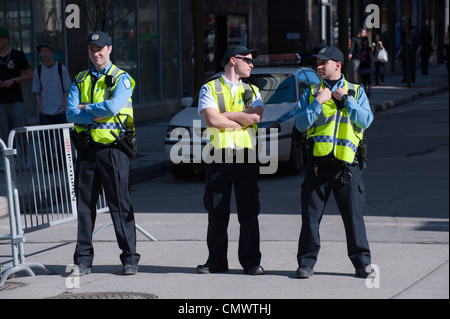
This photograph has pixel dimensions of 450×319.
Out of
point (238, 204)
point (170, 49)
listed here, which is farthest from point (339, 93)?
point (170, 49)

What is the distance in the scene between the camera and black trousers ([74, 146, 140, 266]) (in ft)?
23.7

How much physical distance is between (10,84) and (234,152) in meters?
6.38

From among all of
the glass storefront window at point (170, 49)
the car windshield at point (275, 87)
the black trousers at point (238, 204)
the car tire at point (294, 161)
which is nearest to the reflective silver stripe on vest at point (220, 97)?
the black trousers at point (238, 204)

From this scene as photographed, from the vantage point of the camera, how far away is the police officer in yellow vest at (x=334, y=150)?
21.7 feet

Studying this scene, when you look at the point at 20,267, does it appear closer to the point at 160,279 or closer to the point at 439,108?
the point at 160,279

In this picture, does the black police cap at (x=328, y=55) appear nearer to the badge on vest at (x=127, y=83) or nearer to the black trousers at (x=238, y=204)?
the black trousers at (x=238, y=204)

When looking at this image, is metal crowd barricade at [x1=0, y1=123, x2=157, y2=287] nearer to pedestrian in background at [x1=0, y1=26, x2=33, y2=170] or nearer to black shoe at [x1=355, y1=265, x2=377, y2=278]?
black shoe at [x1=355, y1=265, x2=377, y2=278]

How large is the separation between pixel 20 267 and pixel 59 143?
1689 millimetres

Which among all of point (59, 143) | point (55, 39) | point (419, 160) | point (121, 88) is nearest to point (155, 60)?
point (55, 39)

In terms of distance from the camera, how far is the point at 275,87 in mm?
13438

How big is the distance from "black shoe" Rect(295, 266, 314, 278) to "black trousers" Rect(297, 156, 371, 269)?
0.10 feet

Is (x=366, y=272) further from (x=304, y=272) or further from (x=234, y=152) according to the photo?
(x=234, y=152)

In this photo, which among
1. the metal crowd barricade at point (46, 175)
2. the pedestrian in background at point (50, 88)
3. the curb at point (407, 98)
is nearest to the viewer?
the metal crowd barricade at point (46, 175)

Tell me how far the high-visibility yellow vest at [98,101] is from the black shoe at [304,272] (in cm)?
186
